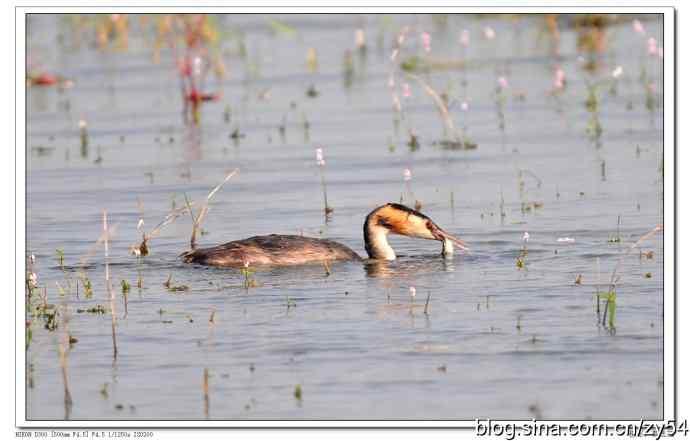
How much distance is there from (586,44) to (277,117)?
774 cm

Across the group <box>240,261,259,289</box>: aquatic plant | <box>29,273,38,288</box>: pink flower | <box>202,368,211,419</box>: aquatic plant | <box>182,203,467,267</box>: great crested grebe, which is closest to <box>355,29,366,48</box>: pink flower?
<box>182,203,467,267</box>: great crested grebe

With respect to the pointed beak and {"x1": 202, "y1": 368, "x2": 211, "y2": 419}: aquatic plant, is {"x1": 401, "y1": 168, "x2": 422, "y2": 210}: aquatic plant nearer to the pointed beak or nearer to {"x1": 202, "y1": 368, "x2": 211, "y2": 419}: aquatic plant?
the pointed beak

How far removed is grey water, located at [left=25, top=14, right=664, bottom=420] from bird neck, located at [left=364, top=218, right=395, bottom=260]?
30 centimetres

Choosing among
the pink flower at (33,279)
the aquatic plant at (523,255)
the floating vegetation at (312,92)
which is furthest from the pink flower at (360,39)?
the pink flower at (33,279)

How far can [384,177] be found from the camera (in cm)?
1902

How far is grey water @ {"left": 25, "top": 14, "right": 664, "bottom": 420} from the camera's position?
10.5 metres

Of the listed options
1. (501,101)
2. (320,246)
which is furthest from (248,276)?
(501,101)

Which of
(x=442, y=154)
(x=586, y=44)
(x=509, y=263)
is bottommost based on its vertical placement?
(x=509, y=263)

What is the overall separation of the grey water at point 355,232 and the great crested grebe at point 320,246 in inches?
A: 6.2

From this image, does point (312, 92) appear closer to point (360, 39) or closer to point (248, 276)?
point (360, 39)

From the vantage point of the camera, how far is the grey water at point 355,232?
10477 mm
